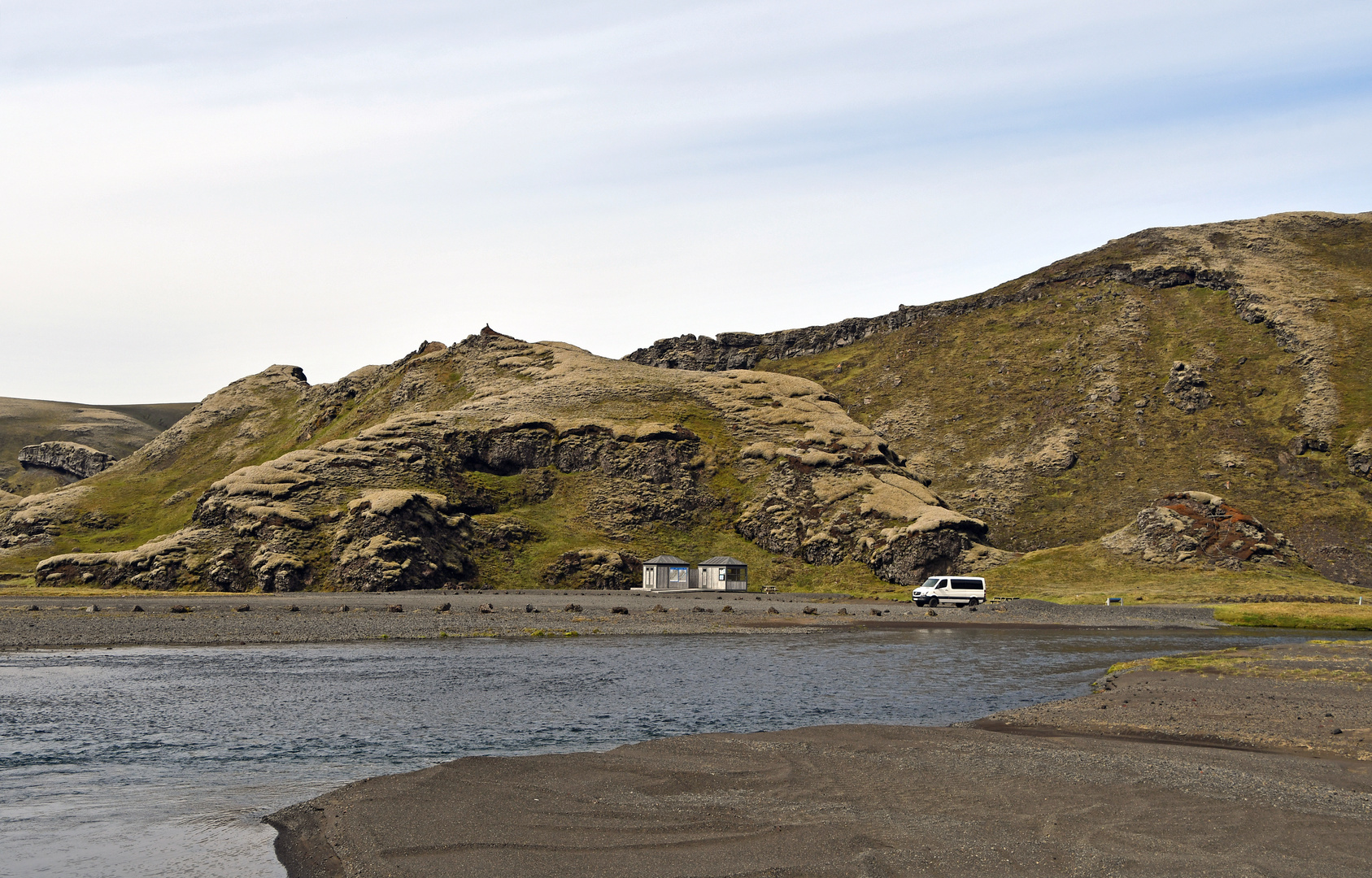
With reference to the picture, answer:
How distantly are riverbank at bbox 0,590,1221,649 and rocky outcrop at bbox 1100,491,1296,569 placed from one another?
25245 millimetres

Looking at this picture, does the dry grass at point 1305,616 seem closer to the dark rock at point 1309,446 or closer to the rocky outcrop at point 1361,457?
the rocky outcrop at point 1361,457

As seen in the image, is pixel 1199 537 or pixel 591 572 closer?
pixel 1199 537

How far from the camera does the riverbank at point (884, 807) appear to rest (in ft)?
44.7

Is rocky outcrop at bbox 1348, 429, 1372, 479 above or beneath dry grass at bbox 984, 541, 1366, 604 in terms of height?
above

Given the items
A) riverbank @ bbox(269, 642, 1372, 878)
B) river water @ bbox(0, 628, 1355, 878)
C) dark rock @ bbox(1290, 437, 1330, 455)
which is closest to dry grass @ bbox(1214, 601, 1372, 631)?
river water @ bbox(0, 628, 1355, 878)

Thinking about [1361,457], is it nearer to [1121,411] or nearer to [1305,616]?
[1121,411]

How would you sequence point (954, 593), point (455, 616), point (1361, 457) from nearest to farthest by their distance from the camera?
point (455, 616) < point (954, 593) < point (1361, 457)

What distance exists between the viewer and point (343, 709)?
2975 cm

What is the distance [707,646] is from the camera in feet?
170

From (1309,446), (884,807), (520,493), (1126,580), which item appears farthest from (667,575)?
(1309,446)

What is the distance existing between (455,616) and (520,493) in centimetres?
6279

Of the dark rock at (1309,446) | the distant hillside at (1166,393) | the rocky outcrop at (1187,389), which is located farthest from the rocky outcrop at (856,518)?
the dark rock at (1309,446)

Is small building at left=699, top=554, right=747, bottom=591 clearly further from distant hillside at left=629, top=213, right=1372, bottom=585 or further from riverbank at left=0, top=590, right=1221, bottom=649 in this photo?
distant hillside at left=629, top=213, right=1372, bottom=585

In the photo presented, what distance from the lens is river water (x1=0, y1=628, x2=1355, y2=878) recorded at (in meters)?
16.9
